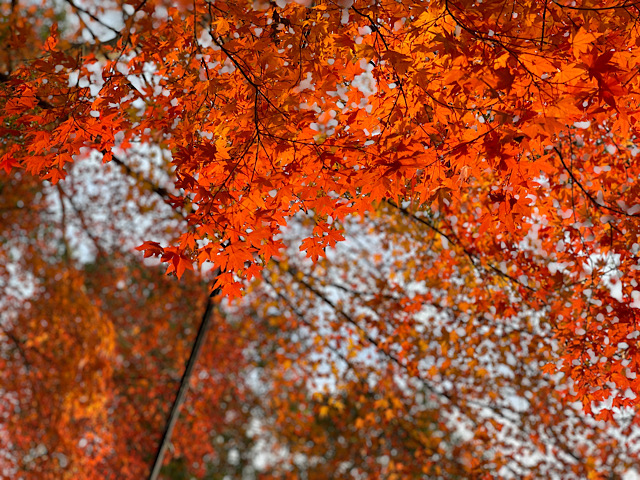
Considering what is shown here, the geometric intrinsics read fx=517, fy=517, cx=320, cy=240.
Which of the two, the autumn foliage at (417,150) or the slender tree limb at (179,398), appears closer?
the autumn foliage at (417,150)

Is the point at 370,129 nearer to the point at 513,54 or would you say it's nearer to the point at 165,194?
the point at 513,54

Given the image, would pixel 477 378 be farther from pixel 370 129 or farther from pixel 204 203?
pixel 204 203

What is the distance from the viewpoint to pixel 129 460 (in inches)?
382

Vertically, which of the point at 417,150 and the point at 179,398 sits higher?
the point at 179,398

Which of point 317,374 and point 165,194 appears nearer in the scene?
point 165,194

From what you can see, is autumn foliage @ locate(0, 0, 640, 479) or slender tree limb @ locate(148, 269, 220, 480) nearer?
autumn foliage @ locate(0, 0, 640, 479)

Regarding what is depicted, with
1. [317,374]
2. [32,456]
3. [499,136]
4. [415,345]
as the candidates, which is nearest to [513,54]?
[499,136]

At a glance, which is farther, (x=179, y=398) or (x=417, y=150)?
(x=179, y=398)

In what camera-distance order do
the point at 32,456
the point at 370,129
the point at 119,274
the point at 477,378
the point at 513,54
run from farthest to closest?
1. the point at 119,274
2. the point at 32,456
3. the point at 477,378
4. the point at 370,129
5. the point at 513,54

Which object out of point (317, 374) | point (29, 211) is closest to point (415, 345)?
point (317, 374)

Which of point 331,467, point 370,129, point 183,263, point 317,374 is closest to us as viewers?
point 183,263

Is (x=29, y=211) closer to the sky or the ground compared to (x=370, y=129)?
closer to the sky

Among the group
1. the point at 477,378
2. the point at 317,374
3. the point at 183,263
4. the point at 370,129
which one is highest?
the point at 317,374

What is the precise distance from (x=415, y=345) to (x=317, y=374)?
2.60 m
